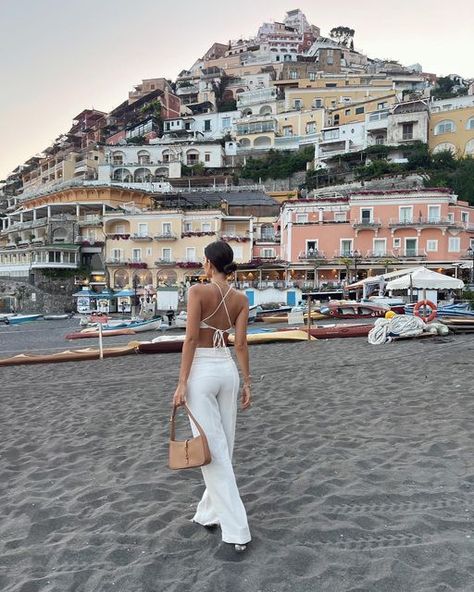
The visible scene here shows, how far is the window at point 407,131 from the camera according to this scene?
55688 millimetres

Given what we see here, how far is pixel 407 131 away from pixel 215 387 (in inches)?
2413

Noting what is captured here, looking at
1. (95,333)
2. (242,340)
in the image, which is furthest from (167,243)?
(242,340)

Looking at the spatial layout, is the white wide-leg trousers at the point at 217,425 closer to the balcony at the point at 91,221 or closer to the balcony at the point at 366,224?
the balcony at the point at 366,224

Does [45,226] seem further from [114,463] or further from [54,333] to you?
[114,463]

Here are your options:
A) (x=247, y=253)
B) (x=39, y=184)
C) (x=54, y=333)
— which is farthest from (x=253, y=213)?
(x=39, y=184)

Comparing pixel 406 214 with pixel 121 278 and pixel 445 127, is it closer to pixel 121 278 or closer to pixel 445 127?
pixel 445 127

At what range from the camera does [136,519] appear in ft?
11.2

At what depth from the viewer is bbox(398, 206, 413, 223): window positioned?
40.2m

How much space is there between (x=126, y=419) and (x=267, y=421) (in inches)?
79.8

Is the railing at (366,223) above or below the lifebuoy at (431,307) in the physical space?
above

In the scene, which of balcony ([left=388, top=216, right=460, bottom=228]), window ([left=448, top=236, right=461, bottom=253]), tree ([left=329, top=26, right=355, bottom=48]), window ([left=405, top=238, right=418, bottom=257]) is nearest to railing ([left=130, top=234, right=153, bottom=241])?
balcony ([left=388, top=216, right=460, bottom=228])

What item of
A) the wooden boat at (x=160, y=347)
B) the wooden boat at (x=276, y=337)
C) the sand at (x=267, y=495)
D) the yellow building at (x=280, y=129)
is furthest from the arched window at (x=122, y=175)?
the sand at (x=267, y=495)

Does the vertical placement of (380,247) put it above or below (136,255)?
above

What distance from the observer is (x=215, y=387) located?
2895mm
